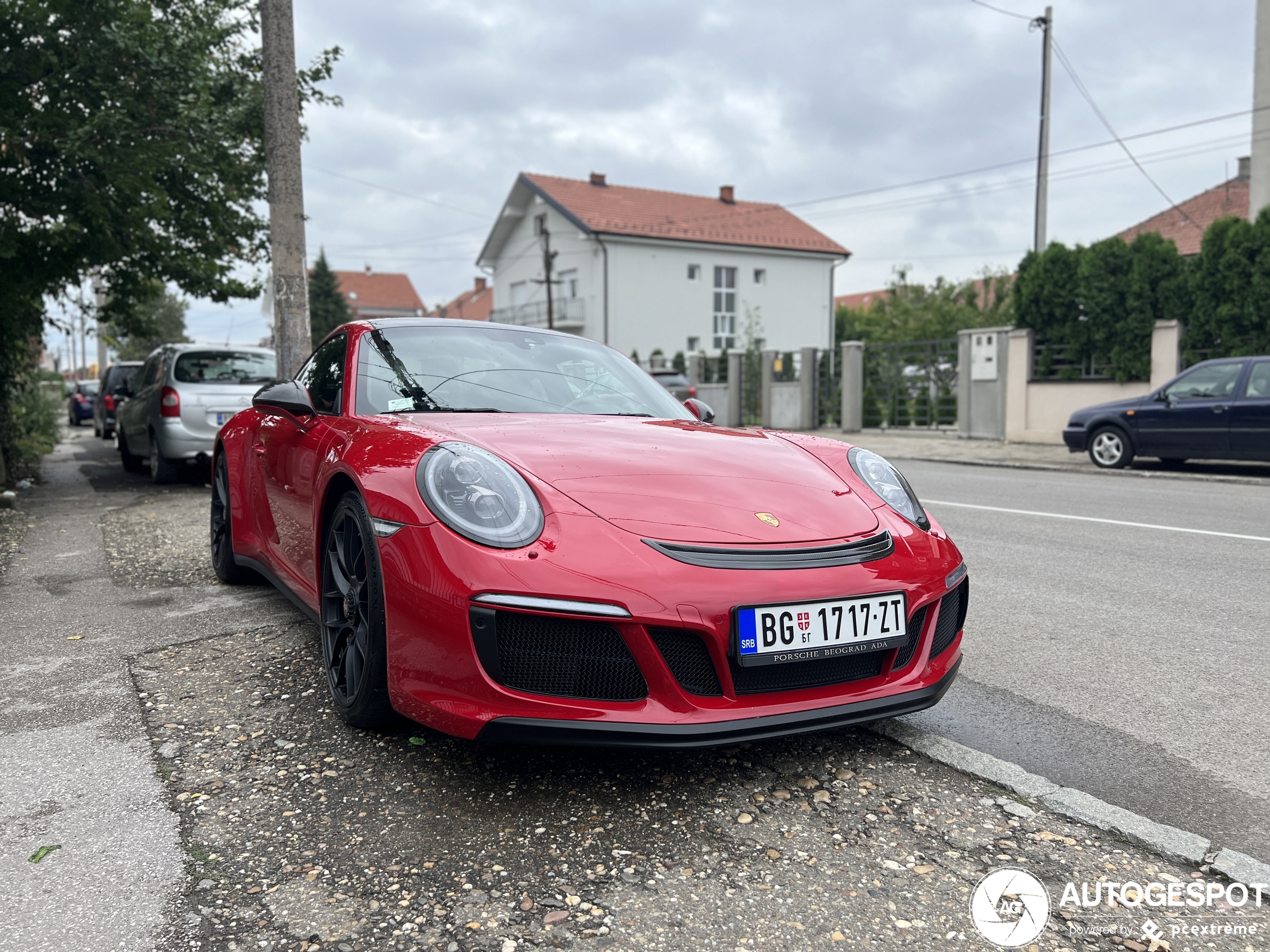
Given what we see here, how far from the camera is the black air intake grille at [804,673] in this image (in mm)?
2447

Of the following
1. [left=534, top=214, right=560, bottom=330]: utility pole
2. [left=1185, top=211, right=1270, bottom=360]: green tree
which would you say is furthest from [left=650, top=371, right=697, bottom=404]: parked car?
[left=534, top=214, right=560, bottom=330]: utility pole

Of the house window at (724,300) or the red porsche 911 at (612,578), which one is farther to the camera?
the house window at (724,300)

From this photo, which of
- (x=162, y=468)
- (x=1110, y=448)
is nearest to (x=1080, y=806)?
(x=162, y=468)

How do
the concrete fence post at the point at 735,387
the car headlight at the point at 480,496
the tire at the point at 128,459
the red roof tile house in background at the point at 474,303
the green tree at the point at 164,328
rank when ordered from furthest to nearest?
the red roof tile house in background at the point at 474,303 → the green tree at the point at 164,328 → the concrete fence post at the point at 735,387 → the tire at the point at 128,459 → the car headlight at the point at 480,496

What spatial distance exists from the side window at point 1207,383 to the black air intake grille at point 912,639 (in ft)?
38.0

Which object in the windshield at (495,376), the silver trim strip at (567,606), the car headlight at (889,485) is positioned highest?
the windshield at (495,376)

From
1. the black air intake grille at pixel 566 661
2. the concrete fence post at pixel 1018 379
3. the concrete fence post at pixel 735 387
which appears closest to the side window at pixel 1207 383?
the concrete fence post at pixel 1018 379

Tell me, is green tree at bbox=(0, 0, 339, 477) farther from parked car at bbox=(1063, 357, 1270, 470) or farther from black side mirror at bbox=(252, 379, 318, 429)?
parked car at bbox=(1063, 357, 1270, 470)

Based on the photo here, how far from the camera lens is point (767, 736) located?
2.42 metres

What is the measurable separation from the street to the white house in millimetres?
39475

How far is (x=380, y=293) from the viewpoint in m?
99.2

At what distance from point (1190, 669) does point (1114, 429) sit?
10.6m

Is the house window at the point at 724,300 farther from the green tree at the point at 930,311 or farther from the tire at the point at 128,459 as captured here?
the tire at the point at 128,459

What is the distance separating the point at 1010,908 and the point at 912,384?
20270mm
